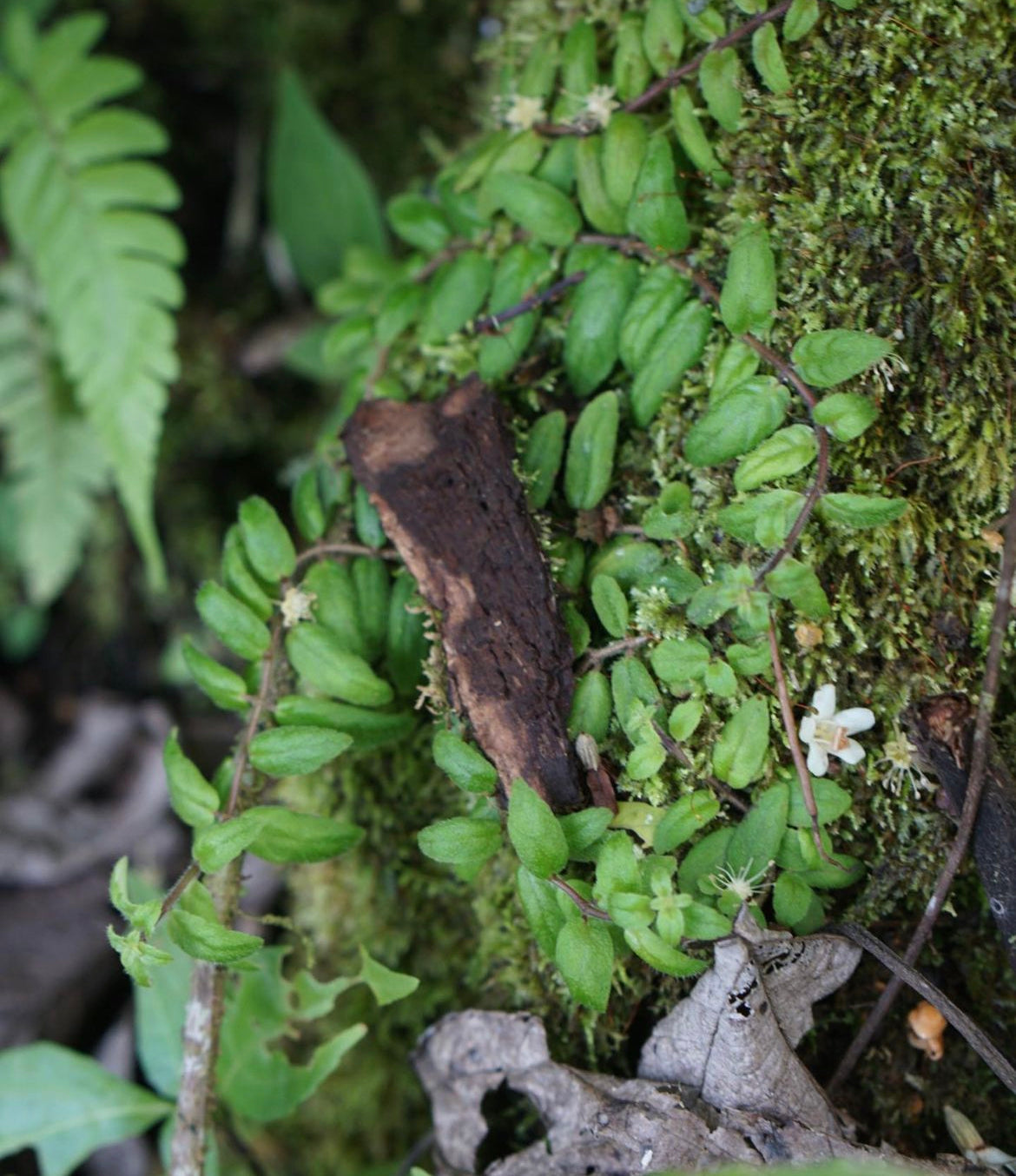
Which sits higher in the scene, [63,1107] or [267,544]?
[267,544]

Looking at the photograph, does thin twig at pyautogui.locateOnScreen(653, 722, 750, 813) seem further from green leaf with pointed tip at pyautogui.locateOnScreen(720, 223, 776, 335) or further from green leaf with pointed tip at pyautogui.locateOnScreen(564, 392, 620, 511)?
green leaf with pointed tip at pyautogui.locateOnScreen(720, 223, 776, 335)

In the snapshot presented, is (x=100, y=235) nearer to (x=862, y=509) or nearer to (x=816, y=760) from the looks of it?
(x=862, y=509)

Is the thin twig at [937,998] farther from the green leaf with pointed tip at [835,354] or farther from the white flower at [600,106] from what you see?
the white flower at [600,106]

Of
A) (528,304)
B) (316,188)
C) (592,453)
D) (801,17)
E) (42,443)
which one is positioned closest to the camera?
(801,17)

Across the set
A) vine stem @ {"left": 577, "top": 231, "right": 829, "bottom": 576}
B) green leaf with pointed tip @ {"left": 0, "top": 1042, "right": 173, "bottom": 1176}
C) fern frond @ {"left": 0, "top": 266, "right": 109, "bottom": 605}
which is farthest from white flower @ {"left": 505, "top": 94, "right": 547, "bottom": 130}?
green leaf with pointed tip @ {"left": 0, "top": 1042, "right": 173, "bottom": 1176}

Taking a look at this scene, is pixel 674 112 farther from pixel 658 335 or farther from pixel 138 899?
pixel 138 899

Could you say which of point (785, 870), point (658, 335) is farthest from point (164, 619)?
point (785, 870)

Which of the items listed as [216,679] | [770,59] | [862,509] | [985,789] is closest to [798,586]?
[862,509]
